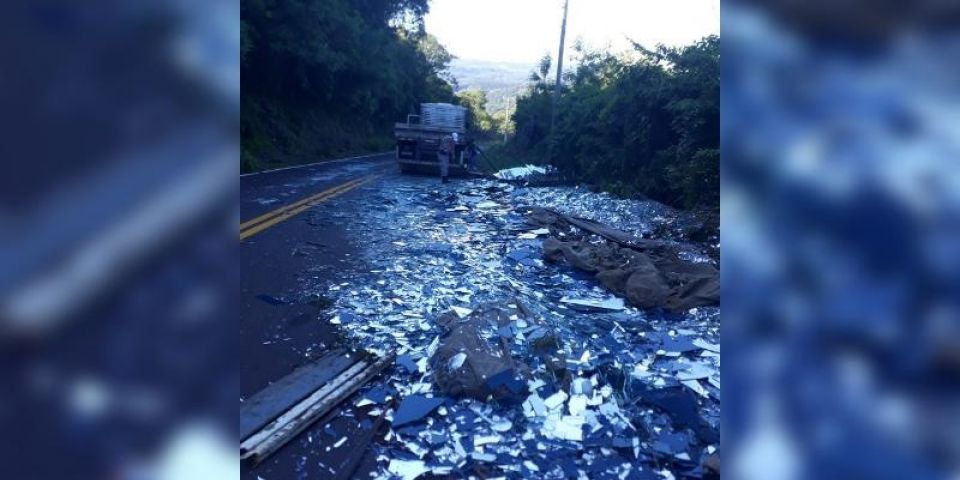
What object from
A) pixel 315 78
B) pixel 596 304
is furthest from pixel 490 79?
pixel 596 304

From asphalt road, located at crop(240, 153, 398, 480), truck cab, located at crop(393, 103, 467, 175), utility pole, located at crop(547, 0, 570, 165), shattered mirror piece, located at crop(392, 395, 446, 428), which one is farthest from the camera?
utility pole, located at crop(547, 0, 570, 165)

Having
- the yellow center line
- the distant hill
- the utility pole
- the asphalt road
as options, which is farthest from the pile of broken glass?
the distant hill

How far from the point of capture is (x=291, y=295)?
5832mm

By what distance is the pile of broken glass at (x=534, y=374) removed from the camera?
323 cm

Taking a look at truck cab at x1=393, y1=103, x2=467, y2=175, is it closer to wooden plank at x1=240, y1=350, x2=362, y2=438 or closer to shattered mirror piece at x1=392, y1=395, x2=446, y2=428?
wooden plank at x1=240, y1=350, x2=362, y2=438

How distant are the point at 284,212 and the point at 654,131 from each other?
29.1 ft

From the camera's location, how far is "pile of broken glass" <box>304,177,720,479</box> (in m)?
3.23

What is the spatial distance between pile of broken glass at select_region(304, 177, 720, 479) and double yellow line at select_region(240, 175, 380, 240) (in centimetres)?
184

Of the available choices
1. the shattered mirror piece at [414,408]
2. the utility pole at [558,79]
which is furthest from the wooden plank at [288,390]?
the utility pole at [558,79]
